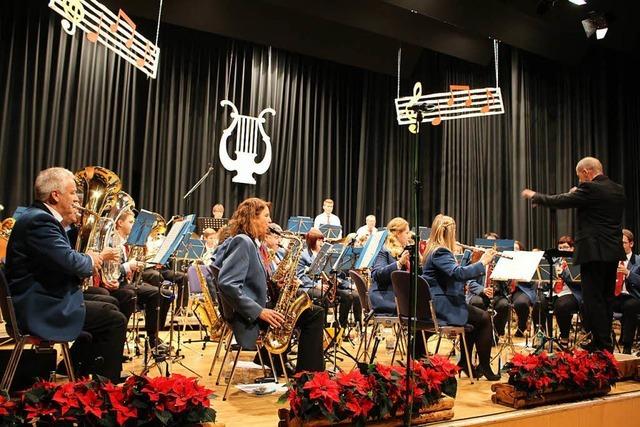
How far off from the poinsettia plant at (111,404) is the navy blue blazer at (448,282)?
247 centimetres

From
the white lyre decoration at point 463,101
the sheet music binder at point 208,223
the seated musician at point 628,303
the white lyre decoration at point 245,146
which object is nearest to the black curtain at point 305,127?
the white lyre decoration at point 245,146

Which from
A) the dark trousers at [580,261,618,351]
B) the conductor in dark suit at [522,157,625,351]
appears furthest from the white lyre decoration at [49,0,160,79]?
the dark trousers at [580,261,618,351]

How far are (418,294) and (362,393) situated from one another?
1.62m

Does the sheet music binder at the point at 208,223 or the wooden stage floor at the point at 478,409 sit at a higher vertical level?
the sheet music binder at the point at 208,223

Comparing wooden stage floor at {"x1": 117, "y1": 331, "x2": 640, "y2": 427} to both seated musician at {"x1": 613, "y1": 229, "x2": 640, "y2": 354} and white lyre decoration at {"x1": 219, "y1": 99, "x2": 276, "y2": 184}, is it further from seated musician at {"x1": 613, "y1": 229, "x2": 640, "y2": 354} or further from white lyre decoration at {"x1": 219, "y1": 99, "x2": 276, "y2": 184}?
white lyre decoration at {"x1": 219, "y1": 99, "x2": 276, "y2": 184}

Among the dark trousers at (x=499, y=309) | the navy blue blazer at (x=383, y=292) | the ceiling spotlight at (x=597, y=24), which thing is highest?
the ceiling spotlight at (x=597, y=24)

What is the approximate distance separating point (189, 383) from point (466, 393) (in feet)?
7.98

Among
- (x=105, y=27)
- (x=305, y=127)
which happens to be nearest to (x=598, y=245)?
(x=105, y=27)

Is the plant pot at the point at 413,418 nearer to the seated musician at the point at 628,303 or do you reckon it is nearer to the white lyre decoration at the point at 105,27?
the seated musician at the point at 628,303

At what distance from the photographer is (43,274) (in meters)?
3.31

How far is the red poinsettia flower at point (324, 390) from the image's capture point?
299cm

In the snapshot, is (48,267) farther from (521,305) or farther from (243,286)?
(521,305)

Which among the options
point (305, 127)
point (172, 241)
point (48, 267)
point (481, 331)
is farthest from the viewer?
point (305, 127)

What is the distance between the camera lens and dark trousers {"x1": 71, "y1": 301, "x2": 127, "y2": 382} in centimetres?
374
